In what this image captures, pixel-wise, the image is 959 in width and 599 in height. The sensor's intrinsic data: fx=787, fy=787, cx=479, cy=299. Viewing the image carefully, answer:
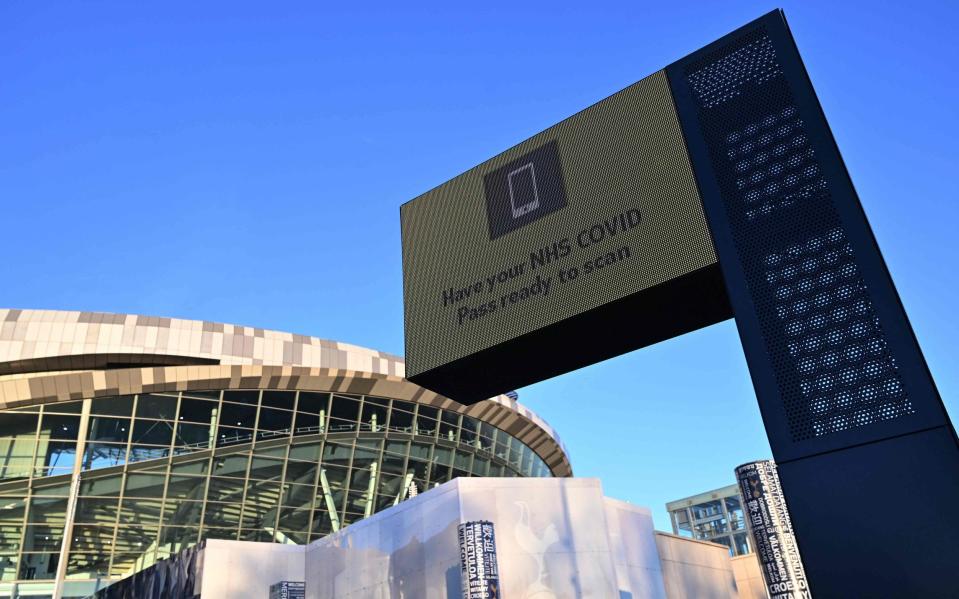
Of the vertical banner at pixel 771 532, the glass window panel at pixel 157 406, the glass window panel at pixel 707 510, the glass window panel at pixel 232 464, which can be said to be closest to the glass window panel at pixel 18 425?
the glass window panel at pixel 157 406

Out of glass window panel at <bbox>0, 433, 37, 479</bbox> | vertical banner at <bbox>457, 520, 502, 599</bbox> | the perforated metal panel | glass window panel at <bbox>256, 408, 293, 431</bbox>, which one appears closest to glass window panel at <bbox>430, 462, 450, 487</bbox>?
glass window panel at <bbox>256, 408, 293, 431</bbox>

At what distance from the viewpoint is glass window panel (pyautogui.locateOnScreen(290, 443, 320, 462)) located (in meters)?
41.6

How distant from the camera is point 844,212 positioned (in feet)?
44.2

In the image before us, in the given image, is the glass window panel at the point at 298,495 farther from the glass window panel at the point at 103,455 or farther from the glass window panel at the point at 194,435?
the glass window panel at the point at 103,455

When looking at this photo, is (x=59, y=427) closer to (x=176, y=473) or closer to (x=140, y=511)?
(x=140, y=511)

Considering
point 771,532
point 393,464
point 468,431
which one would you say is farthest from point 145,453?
point 771,532

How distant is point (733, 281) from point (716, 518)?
10823 cm

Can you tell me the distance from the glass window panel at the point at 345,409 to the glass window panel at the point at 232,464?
5001 mm

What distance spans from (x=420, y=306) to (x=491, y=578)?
23.2 feet

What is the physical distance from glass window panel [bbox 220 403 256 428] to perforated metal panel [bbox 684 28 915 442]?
101ft

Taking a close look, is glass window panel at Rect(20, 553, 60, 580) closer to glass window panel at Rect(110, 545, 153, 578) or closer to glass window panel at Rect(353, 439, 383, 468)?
glass window panel at Rect(110, 545, 153, 578)

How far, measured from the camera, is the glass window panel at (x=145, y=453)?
39016 mm

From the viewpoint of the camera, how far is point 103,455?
1519 inches

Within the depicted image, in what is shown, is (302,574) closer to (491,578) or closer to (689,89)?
(491,578)
